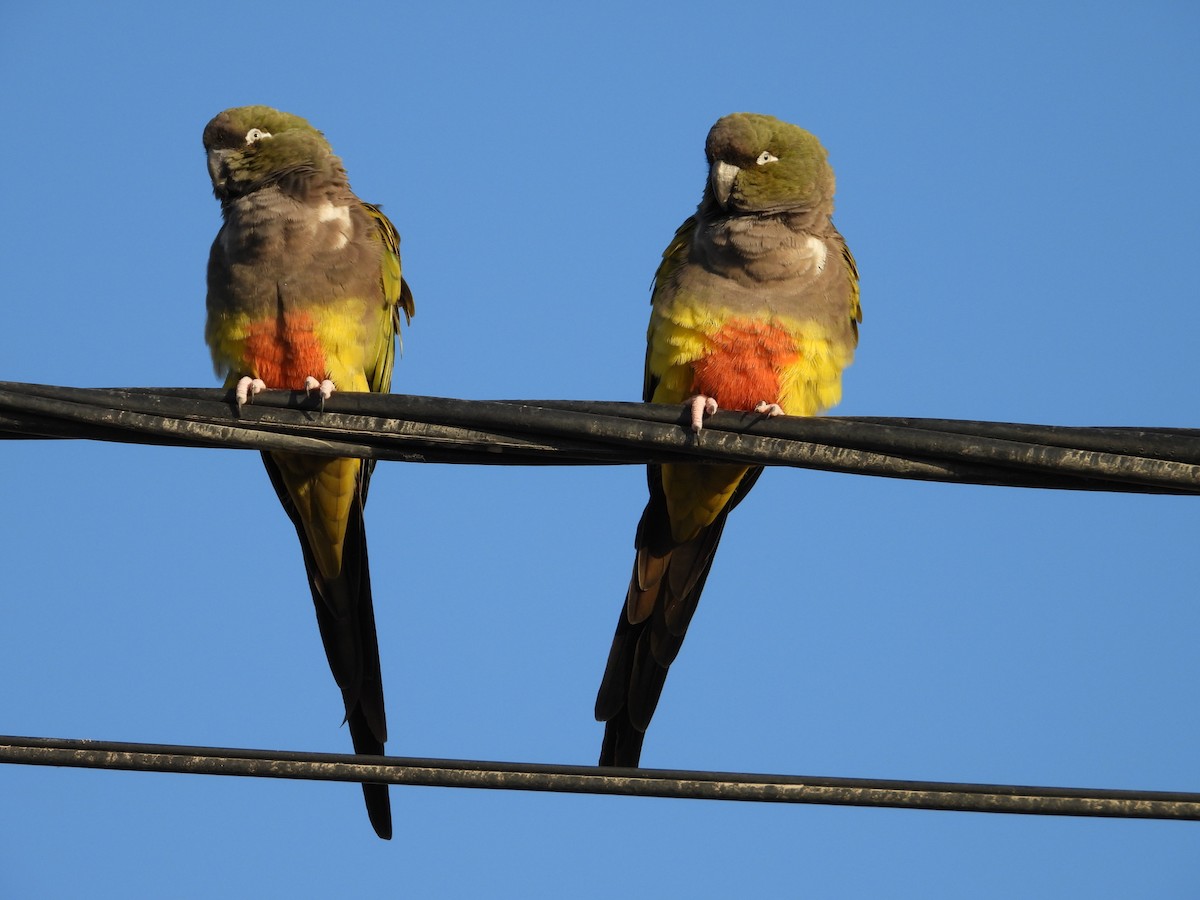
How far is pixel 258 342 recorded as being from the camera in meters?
5.55

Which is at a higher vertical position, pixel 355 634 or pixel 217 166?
pixel 217 166

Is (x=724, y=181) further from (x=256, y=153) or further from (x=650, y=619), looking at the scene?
(x=256, y=153)

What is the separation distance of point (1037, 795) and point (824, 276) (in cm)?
287

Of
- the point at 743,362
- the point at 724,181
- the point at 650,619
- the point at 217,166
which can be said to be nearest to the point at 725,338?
the point at 743,362

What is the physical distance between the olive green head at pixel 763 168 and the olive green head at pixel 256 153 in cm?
178

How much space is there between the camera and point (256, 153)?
6.07 m

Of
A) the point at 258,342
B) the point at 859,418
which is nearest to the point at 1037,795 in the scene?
the point at 859,418

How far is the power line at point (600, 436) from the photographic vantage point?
3291 millimetres

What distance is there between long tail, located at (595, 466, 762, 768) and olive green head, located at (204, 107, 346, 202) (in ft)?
7.02

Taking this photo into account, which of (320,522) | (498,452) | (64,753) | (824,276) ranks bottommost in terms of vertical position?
(64,753)

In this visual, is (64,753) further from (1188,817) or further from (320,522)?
(1188,817)

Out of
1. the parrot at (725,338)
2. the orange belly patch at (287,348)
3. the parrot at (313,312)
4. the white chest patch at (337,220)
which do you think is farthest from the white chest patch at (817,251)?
the orange belly patch at (287,348)

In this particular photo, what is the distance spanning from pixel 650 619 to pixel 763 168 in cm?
210

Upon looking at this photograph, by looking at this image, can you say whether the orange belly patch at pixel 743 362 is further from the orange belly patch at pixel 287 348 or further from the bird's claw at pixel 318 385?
the orange belly patch at pixel 287 348
